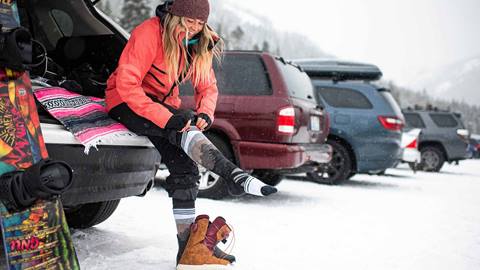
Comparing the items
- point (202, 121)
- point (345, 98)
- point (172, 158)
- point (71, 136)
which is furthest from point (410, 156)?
point (71, 136)

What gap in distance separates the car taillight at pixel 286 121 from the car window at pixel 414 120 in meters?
9.91

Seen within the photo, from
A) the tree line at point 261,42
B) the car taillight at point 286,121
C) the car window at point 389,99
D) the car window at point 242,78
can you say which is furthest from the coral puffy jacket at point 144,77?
the tree line at point 261,42

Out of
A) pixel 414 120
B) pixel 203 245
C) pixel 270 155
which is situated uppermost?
pixel 203 245

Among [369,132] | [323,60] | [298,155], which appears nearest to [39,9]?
[298,155]

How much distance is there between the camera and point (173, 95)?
292 centimetres

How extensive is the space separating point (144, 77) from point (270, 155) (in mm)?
2557

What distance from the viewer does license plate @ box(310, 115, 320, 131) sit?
5.76 meters

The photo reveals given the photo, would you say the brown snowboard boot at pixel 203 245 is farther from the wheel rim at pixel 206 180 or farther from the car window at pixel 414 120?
the car window at pixel 414 120

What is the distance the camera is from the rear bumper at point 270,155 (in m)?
5.07

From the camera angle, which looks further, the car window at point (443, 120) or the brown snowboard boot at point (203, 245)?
the car window at point (443, 120)

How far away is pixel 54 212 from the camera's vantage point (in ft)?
6.56

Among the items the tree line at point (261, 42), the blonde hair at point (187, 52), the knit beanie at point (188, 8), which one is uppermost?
the knit beanie at point (188, 8)

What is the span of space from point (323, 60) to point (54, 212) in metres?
9.00

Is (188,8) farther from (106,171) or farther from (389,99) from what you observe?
(389,99)
